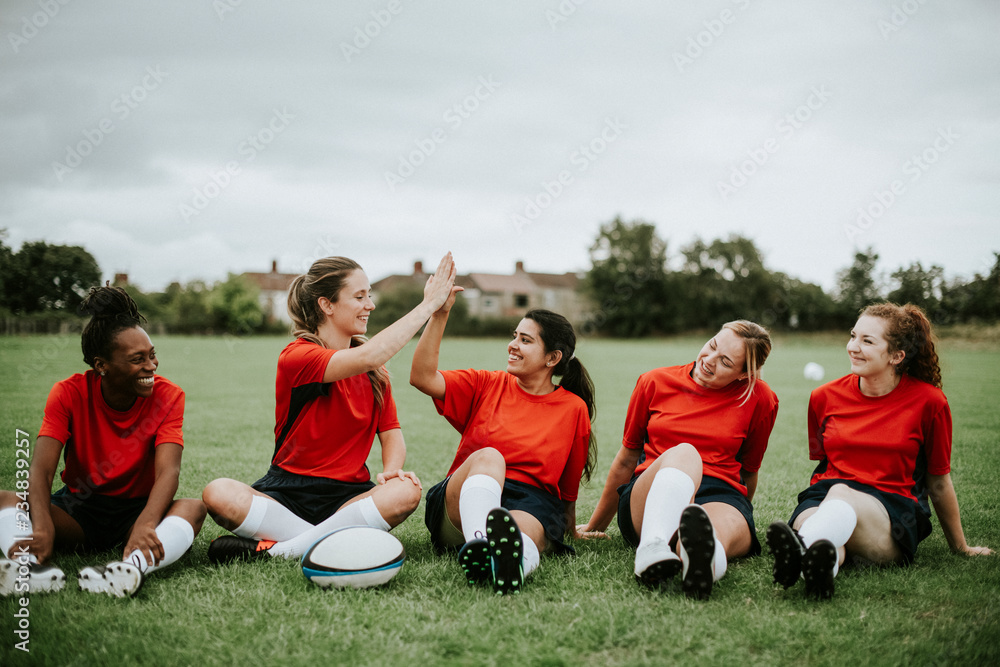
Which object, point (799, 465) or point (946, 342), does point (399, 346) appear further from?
point (946, 342)

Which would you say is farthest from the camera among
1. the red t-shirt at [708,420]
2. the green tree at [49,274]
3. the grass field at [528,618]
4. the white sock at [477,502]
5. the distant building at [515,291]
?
the distant building at [515,291]

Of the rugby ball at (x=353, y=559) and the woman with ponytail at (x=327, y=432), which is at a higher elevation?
the woman with ponytail at (x=327, y=432)

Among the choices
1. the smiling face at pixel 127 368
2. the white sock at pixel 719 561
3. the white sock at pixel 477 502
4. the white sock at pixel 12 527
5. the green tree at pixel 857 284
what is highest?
the green tree at pixel 857 284

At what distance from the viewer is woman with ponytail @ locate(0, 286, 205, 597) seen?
2.83 meters

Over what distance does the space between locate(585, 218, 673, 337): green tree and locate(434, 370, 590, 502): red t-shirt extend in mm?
46162

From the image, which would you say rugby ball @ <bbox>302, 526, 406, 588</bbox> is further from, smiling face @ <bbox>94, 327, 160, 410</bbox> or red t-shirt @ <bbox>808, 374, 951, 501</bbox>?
red t-shirt @ <bbox>808, 374, 951, 501</bbox>

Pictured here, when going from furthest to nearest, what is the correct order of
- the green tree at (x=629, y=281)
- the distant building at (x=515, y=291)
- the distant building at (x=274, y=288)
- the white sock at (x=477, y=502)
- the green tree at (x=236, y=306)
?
the distant building at (x=274, y=288) < the distant building at (x=515, y=291) < the green tree at (x=629, y=281) < the green tree at (x=236, y=306) < the white sock at (x=477, y=502)

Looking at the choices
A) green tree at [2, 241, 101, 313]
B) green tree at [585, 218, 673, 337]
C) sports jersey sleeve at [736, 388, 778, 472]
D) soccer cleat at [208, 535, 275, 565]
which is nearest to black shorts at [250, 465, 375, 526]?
soccer cleat at [208, 535, 275, 565]

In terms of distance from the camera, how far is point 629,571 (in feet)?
10.3

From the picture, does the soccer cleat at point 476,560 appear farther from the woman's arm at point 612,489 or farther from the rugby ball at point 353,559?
the woman's arm at point 612,489

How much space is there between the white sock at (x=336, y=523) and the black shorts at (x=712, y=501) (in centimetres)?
124

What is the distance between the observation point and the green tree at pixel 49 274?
607cm

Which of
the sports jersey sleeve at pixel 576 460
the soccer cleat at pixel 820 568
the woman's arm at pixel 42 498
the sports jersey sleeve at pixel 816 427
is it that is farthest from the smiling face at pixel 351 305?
the sports jersey sleeve at pixel 816 427

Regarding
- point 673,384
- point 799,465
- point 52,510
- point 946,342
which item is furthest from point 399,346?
point 946,342
